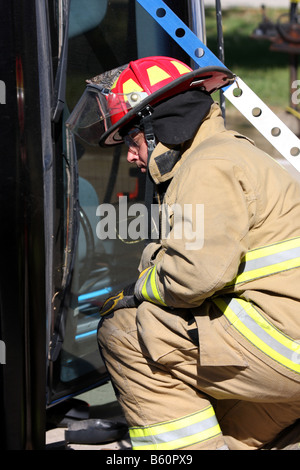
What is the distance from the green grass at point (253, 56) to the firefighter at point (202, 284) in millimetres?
9990

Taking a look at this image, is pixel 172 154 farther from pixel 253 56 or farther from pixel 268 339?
pixel 253 56

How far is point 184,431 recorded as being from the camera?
2152mm

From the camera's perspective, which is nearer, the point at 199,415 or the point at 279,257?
the point at 279,257

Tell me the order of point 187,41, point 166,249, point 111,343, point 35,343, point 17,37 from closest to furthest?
point 17,37 → point 35,343 → point 166,249 → point 111,343 → point 187,41

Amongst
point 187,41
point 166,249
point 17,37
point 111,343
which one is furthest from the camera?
point 187,41

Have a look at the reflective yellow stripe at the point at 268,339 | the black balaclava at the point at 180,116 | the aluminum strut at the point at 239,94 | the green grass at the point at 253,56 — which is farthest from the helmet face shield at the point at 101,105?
the green grass at the point at 253,56

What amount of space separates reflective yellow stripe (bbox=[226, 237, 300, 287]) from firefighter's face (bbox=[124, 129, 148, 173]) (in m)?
0.57

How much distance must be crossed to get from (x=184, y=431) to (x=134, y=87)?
47.5 inches

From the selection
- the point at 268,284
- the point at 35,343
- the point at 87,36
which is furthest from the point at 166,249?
the point at 87,36

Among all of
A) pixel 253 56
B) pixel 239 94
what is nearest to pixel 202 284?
pixel 239 94

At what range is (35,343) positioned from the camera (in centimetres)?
200

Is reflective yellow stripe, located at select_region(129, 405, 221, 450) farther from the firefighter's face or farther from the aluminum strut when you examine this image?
the aluminum strut

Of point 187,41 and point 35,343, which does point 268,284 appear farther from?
point 187,41

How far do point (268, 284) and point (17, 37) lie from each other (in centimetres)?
107
